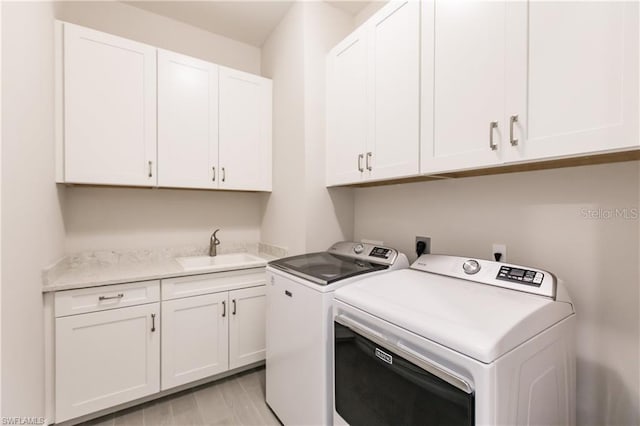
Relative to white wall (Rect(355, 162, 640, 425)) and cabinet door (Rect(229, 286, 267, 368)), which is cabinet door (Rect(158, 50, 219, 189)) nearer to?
cabinet door (Rect(229, 286, 267, 368))

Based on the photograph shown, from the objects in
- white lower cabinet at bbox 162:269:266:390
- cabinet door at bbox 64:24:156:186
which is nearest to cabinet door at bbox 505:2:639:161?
white lower cabinet at bbox 162:269:266:390

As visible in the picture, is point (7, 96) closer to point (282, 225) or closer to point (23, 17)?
point (23, 17)

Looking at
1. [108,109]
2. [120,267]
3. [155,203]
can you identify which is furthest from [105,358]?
[108,109]

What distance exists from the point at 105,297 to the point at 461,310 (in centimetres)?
186

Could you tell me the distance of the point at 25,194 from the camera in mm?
1319

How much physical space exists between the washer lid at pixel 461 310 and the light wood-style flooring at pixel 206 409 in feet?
3.74

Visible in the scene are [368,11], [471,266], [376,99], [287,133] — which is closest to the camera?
[471,266]

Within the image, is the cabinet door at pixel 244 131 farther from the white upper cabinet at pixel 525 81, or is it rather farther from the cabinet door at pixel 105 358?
the white upper cabinet at pixel 525 81

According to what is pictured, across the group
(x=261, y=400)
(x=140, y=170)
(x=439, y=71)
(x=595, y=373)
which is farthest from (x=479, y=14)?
(x=261, y=400)

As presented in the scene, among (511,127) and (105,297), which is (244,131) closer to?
(105,297)

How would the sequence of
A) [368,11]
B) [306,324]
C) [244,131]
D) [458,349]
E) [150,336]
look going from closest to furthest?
[458,349] < [306,324] < [150,336] < [368,11] < [244,131]

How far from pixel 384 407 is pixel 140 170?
201 centimetres

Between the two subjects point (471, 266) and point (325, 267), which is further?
point (325, 267)

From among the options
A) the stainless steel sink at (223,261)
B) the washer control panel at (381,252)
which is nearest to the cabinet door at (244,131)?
the stainless steel sink at (223,261)
